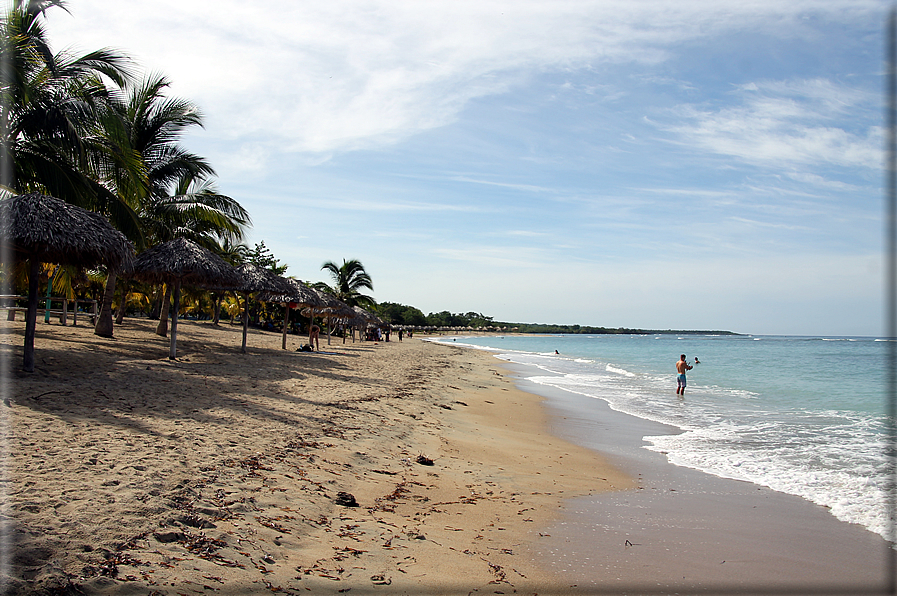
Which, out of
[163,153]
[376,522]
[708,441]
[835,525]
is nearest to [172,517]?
[376,522]

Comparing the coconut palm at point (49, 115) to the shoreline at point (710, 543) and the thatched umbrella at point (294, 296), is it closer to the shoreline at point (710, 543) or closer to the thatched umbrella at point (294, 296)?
the thatched umbrella at point (294, 296)

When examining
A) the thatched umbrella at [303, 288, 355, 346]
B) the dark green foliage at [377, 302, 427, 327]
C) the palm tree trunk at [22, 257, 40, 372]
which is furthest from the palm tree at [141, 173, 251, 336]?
the dark green foliage at [377, 302, 427, 327]

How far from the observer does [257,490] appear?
3.97m

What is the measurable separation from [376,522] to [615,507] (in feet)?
7.65

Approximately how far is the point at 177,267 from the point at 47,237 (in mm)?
4563

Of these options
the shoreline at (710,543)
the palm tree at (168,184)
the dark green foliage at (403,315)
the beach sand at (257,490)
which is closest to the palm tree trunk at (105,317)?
the palm tree at (168,184)

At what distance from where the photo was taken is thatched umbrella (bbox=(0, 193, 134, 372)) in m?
7.06

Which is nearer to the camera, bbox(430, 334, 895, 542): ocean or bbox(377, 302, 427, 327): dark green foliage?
bbox(430, 334, 895, 542): ocean

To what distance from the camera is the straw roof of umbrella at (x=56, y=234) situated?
7051 mm

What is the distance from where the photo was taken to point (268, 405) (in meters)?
7.20

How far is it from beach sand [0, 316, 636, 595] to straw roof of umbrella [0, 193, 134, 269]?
5.38ft

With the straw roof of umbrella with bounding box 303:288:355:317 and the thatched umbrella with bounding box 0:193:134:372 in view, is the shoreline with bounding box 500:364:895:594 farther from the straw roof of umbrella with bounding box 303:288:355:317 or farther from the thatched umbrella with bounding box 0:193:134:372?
the straw roof of umbrella with bounding box 303:288:355:317

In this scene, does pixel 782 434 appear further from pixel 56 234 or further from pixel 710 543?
pixel 56 234

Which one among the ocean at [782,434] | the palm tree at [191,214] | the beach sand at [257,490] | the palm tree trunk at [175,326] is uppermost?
the palm tree at [191,214]
